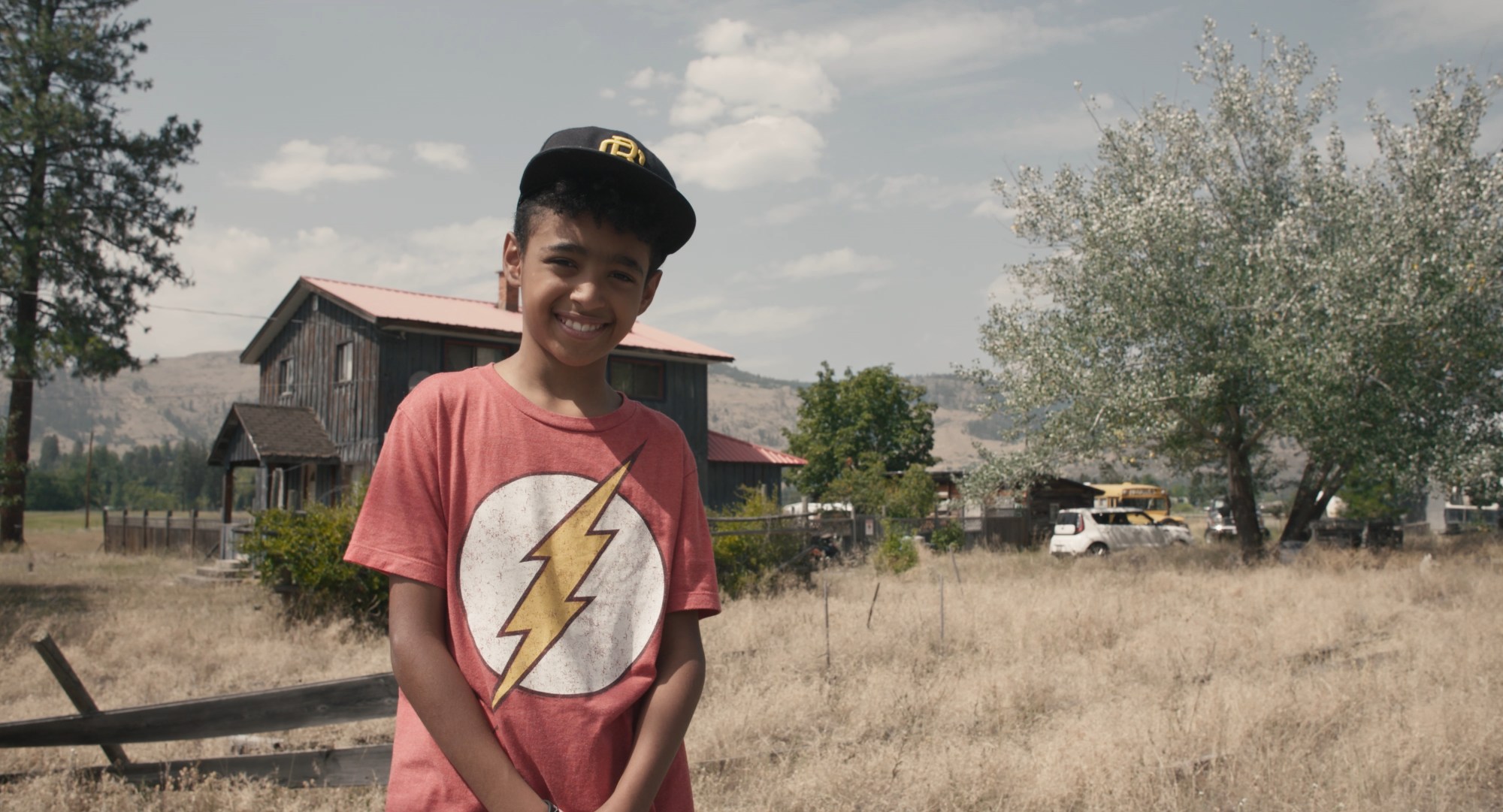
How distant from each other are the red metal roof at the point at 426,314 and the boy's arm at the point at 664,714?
69.9ft

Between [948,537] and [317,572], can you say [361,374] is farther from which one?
[948,537]

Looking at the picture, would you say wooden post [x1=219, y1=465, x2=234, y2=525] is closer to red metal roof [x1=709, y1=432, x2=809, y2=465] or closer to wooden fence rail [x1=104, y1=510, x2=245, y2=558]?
wooden fence rail [x1=104, y1=510, x2=245, y2=558]

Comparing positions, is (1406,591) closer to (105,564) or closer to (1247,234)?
(1247,234)

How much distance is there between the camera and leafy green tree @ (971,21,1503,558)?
17.9m

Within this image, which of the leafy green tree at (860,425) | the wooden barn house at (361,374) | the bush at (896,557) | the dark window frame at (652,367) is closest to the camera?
the bush at (896,557)

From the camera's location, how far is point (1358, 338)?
1770 centimetres

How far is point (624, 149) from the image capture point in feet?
5.95

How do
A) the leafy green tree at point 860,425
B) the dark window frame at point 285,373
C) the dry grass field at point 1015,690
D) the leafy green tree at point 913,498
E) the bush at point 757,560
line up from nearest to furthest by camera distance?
the dry grass field at point 1015,690 < the bush at point 757,560 < the dark window frame at point 285,373 < the leafy green tree at point 913,498 < the leafy green tree at point 860,425

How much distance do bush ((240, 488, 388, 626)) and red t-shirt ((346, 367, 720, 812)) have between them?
11.6 m

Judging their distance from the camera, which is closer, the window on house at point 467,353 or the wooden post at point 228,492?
the window on house at point 467,353

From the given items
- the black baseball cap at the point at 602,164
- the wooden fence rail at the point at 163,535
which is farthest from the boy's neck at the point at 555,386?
the wooden fence rail at the point at 163,535

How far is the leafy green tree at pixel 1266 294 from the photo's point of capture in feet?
58.6

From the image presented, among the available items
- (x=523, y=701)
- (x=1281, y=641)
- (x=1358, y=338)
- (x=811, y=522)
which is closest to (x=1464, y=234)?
(x=1358, y=338)

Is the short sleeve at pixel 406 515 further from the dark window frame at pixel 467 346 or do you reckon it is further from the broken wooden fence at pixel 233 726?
the dark window frame at pixel 467 346
